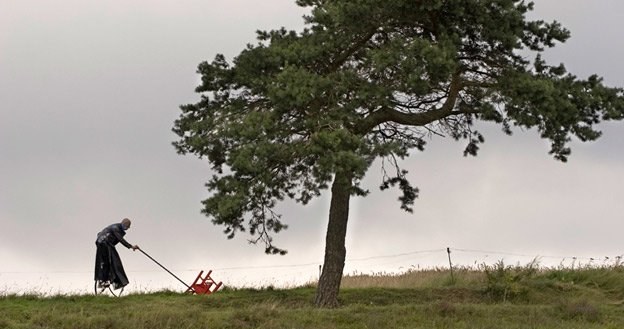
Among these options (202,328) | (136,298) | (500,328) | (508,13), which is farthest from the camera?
(136,298)

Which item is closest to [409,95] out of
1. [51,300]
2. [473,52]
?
[473,52]

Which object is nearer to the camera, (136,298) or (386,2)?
(386,2)

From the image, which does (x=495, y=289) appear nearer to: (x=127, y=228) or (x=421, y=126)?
(x=421, y=126)

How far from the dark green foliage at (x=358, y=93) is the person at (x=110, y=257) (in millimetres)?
2654

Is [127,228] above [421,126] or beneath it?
beneath

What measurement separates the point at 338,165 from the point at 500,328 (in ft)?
15.5

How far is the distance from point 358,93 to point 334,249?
12.5 ft

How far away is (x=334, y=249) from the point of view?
2091 centimetres

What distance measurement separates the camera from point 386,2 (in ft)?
63.6

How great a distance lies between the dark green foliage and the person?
265 cm

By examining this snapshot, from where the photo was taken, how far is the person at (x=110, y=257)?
22391 millimetres

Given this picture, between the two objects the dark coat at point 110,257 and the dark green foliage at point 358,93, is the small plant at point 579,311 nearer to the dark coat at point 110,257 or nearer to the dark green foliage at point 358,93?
the dark green foliage at point 358,93

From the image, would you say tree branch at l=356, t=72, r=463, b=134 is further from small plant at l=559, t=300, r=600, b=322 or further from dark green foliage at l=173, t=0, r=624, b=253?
small plant at l=559, t=300, r=600, b=322

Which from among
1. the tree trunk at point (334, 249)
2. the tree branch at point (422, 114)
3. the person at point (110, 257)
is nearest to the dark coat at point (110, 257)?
the person at point (110, 257)
